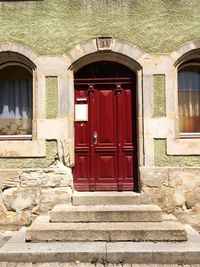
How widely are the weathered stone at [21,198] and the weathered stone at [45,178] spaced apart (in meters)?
0.12

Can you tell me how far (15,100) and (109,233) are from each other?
3106mm

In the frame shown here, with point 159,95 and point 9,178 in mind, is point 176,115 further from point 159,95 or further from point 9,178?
point 9,178

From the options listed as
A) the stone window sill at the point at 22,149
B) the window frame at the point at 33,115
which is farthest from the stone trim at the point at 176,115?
the window frame at the point at 33,115

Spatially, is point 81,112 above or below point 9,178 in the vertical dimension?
above

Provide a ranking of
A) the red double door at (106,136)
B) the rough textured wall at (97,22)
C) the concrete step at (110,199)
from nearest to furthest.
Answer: the concrete step at (110,199)
the rough textured wall at (97,22)
the red double door at (106,136)

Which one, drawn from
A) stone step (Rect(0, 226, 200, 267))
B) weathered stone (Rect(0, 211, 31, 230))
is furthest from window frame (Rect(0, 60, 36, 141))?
stone step (Rect(0, 226, 200, 267))

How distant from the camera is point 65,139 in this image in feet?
21.0

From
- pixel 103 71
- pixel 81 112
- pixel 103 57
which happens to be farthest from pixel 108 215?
pixel 103 57

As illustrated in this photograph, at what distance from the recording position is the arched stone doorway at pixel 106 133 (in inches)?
261

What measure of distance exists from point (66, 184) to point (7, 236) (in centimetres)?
127

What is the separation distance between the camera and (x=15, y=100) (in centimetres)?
683

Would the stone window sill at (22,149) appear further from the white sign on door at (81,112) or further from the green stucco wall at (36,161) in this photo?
the white sign on door at (81,112)

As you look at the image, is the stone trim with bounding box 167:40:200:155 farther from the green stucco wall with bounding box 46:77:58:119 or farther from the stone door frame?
the green stucco wall with bounding box 46:77:58:119

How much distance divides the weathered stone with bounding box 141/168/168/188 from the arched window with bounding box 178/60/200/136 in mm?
902
